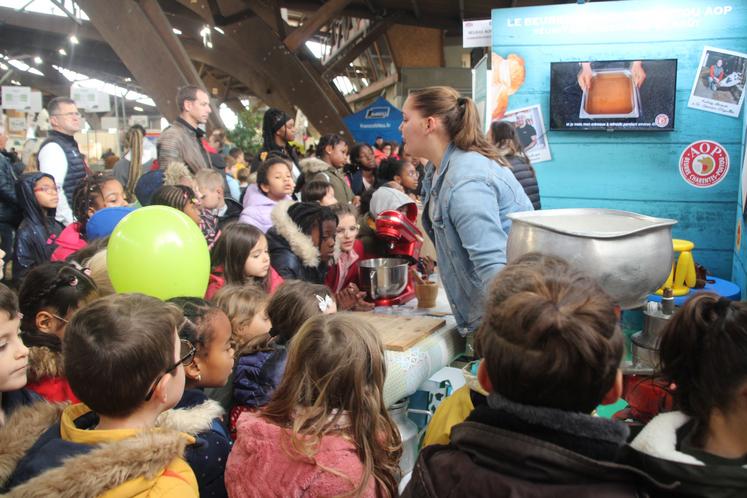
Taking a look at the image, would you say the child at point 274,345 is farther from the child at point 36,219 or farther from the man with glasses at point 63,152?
the man with glasses at point 63,152

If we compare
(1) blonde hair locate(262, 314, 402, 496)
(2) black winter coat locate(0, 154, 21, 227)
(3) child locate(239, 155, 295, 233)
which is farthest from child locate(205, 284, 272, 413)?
(2) black winter coat locate(0, 154, 21, 227)

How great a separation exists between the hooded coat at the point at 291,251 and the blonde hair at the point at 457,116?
4.09ft

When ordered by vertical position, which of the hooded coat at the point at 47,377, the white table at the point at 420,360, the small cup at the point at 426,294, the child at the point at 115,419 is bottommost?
the white table at the point at 420,360

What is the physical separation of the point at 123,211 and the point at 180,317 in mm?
2093

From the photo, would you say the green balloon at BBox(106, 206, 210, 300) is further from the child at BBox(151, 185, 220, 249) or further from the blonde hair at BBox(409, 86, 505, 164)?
the blonde hair at BBox(409, 86, 505, 164)

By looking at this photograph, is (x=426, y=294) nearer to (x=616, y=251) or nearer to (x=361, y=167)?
(x=616, y=251)

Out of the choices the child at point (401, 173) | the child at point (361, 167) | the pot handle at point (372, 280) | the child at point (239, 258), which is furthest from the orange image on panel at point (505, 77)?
the child at point (239, 258)

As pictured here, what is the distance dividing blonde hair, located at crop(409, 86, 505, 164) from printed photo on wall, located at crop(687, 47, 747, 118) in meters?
2.78

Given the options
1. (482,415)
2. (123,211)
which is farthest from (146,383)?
(123,211)

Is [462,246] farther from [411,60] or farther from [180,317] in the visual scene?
[411,60]

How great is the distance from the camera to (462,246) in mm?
2461

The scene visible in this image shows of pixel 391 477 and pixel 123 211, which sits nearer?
pixel 391 477

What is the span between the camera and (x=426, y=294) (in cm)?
321

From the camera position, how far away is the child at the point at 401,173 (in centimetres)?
591
